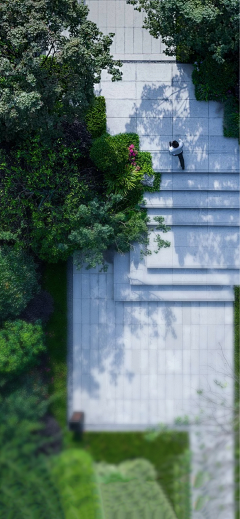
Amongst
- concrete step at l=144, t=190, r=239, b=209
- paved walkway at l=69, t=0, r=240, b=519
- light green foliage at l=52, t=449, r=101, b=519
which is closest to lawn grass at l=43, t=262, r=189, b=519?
paved walkway at l=69, t=0, r=240, b=519

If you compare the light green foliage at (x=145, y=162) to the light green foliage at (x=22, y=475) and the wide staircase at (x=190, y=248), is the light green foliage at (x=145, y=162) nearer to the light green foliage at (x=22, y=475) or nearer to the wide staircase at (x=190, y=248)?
the wide staircase at (x=190, y=248)

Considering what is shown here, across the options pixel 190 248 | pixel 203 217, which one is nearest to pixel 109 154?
pixel 203 217

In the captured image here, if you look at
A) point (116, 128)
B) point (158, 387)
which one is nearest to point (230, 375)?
point (158, 387)

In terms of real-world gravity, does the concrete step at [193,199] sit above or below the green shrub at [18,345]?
above

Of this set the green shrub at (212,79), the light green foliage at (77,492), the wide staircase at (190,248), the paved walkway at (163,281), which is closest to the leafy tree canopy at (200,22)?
the green shrub at (212,79)

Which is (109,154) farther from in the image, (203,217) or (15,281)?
(15,281)

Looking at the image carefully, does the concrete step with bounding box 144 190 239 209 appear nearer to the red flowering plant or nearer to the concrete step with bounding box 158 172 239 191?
the concrete step with bounding box 158 172 239 191

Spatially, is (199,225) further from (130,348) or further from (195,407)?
(195,407)
